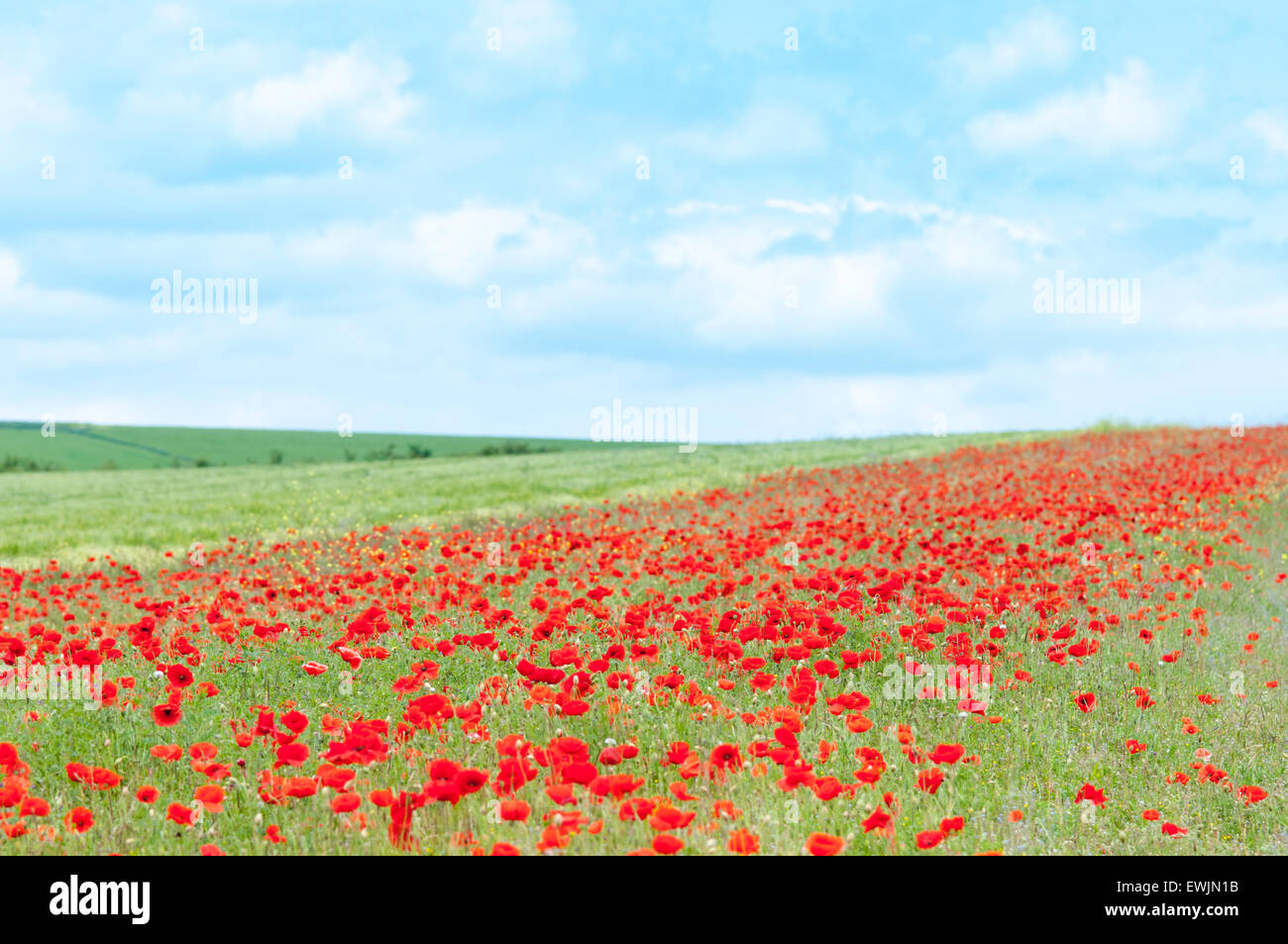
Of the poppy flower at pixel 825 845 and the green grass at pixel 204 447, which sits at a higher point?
the green grass at pixel 204 447

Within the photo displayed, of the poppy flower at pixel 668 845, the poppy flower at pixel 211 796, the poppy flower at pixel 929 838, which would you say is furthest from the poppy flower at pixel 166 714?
the poppy flower at pixel 929 838

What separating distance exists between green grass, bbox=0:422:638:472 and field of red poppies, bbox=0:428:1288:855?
49079 millimetres

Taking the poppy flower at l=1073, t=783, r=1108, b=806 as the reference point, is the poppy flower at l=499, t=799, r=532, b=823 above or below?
above

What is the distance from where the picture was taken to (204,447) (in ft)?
241

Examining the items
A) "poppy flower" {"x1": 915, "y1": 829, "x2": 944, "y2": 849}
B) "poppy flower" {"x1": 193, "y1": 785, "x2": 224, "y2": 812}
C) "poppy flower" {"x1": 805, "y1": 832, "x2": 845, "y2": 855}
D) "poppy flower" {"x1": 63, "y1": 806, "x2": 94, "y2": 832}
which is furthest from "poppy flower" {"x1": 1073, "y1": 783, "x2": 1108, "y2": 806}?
"poppy flower" {"x1": 63, "y1": 806, "x2": 94, "y2": 832}

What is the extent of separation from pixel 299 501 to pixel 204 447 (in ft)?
184

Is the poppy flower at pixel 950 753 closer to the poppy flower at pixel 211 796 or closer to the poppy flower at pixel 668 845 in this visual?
the poppy flower at pixel 668 845

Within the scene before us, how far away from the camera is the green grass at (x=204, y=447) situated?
199ft

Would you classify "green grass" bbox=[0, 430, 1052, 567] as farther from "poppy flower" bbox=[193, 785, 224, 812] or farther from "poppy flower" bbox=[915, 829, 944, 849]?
"poppy flower" bbox=[915, 829, 944, 849]

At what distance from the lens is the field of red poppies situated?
4.07 metres

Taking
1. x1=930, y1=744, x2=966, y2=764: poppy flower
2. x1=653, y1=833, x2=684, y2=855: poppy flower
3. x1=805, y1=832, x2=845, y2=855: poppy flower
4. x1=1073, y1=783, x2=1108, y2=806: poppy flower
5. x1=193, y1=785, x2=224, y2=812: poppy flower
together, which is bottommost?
x1=1073, y1=783, x2=1108, y2=806: poppy flower

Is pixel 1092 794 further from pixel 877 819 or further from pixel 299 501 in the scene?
pixel 299 501

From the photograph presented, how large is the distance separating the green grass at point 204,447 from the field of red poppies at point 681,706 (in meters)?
49.1

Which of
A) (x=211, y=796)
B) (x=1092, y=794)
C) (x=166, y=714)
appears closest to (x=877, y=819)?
(x=1092, y=794)
